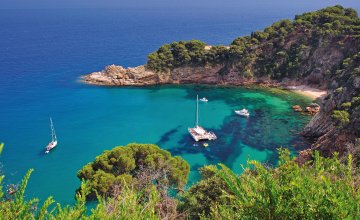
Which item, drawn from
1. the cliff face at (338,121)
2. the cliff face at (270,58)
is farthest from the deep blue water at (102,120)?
the cliff face at (270,58)

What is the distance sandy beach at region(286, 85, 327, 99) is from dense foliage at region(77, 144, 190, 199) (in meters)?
33.5

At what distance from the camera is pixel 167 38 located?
12381cm

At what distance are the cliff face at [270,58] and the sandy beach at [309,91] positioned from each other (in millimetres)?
1308

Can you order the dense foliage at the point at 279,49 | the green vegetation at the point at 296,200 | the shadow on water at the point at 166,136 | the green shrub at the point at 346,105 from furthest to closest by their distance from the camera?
the dense foliage at the point at 279,49, the shadow on water at the point at 166,136, the green shrub at the point at 346,105, the green vegetation at the point at 296,200

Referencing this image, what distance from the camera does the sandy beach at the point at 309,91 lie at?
53906 millimetres

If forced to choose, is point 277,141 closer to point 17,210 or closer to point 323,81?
point 323,81

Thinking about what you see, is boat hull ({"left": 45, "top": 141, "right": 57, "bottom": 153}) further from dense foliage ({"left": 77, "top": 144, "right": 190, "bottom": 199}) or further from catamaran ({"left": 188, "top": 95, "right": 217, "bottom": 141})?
catamaran ({"left": 188, "top": 95, "right": 217, "bottom": 141})

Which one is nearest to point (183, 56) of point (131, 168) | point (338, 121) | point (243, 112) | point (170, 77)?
point (170, 77)

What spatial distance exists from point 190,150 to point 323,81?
3056 cm

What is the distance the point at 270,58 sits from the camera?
61.6 meters

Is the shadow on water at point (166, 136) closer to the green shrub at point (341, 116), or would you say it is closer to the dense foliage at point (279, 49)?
the green shrub at point (341, 116)

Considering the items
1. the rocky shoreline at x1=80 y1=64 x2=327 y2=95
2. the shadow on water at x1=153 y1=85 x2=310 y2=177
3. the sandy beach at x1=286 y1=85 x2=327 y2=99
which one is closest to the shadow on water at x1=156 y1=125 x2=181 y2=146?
the shadow on water at x1=153 y1=85 x2=310 y2=177

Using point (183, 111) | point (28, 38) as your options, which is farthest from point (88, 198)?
point (28, 38)

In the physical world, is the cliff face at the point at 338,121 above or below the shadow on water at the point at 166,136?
above
